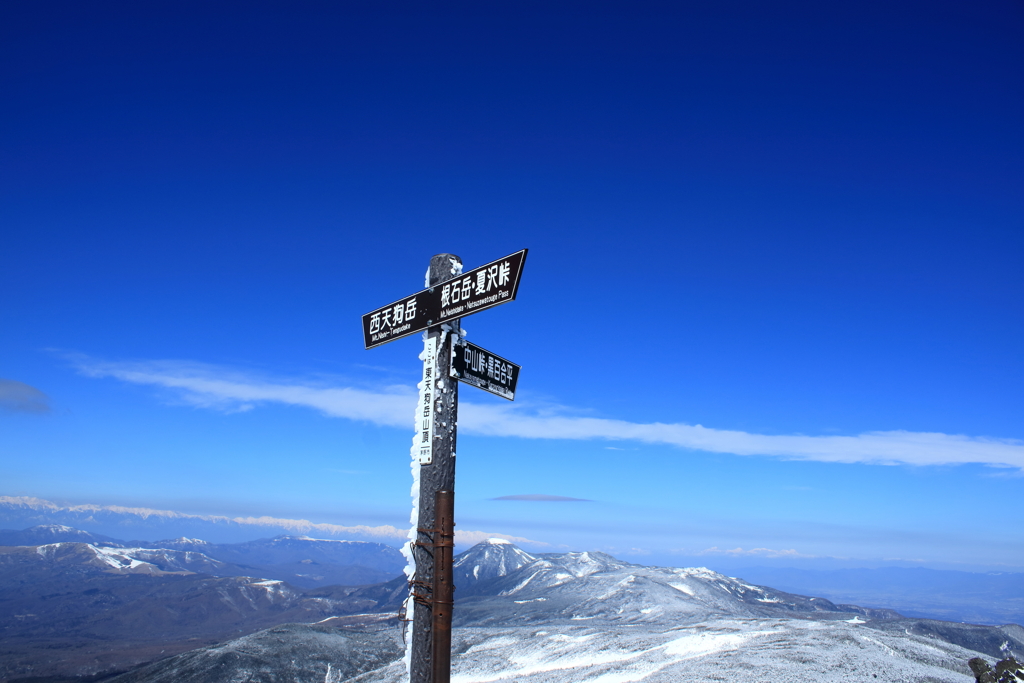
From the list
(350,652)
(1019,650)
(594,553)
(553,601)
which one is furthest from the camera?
(594,553)

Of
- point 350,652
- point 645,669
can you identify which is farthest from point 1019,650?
point 350,652

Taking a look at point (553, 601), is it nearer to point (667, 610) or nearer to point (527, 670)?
point (667, 610)

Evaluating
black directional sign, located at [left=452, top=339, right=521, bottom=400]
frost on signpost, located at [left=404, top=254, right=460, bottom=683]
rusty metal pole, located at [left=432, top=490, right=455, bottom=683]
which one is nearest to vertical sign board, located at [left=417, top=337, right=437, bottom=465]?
frost on signpost, located at [left=404, top=254, right=460, bottom=683]

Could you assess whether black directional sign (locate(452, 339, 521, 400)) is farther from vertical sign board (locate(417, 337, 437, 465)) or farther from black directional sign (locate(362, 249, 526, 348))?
black directional sign (locate(362, 249, 526, 348))

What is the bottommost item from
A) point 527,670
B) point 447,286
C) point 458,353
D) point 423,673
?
point 527,670

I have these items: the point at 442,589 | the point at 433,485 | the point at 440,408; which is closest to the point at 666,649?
the point at 442,589

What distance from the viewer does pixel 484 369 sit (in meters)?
8.77

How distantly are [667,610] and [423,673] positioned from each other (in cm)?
8450

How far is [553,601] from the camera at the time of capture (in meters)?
115

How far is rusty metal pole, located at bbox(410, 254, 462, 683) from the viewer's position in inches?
307

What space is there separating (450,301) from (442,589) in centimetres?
389

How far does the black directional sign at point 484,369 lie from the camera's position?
8516mm

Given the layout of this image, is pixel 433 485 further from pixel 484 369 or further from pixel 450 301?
pixel 450 301

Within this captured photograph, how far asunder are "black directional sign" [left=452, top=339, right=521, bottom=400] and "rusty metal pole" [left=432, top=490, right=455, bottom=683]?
1.73 meters
